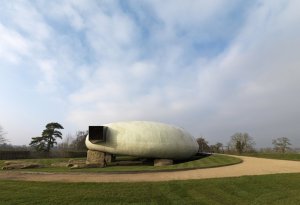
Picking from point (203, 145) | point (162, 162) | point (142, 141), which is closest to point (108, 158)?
point (142, 141)

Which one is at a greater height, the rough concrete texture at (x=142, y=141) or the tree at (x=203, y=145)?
the tree at (x=203, y=145)

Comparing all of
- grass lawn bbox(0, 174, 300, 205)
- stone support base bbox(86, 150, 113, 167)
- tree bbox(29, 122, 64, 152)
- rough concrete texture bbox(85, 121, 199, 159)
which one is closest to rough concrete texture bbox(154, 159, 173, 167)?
rough concrete texture bbox(85, 121, 199, 159)

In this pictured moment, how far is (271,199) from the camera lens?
11.3 meters

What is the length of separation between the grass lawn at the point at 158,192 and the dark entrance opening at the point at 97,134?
1424cm

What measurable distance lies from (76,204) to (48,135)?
4993 cm

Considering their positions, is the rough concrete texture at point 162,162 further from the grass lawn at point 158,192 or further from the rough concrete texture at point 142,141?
the grass lawn at point 158,192

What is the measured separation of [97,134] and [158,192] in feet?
57.1

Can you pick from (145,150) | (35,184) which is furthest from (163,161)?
(35,184)

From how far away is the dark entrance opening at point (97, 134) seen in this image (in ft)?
92.9

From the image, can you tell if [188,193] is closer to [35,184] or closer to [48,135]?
[35,184]

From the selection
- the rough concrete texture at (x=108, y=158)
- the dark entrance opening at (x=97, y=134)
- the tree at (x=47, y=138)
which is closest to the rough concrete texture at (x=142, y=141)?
the dark entrance opening at (x=97, y=134)

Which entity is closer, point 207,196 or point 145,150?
point 207,196

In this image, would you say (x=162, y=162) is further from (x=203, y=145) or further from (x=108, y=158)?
(x=203, y=145)

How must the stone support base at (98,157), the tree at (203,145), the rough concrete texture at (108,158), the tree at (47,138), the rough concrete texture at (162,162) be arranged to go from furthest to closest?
the tree at (203,145) < the tree at (47,138) < the rough concrete texture at (108,158) < the stone support base at (98,157) < the rough concrete texture at (162,162)
